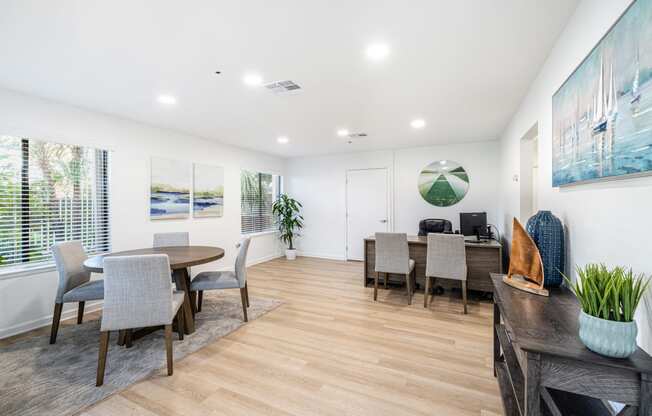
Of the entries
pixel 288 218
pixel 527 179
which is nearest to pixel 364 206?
pixel 288 218

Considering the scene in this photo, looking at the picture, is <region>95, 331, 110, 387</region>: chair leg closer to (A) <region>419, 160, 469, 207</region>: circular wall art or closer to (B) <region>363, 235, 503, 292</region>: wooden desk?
(B) <region>363, 235, 503, 292</region>: wooden desk

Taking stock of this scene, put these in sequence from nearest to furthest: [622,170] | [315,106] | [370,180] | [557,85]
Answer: [622,170], [557,85], [315,106], [370,180]

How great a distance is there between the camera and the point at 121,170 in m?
3.58

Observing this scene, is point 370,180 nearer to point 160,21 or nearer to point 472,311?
point 472,311

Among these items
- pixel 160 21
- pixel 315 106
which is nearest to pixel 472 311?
pixel 315 106

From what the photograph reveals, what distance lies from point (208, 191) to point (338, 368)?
148 inches

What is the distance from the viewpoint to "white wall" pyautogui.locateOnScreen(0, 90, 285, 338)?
9.05ft

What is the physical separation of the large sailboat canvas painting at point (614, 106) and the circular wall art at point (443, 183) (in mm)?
3704

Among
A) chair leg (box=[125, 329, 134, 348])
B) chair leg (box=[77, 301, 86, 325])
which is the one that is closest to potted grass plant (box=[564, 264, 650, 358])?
chair leg (box=[125, 329, 134, 348])

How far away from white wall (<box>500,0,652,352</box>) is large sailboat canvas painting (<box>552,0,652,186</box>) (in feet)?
0.23

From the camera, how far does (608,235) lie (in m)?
1.26

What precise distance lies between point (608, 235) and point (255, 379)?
2.28m

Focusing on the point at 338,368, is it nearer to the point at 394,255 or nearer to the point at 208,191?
the point at 394,255

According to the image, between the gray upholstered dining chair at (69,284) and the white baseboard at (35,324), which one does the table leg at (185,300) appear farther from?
the white baseboard at (35,324)
